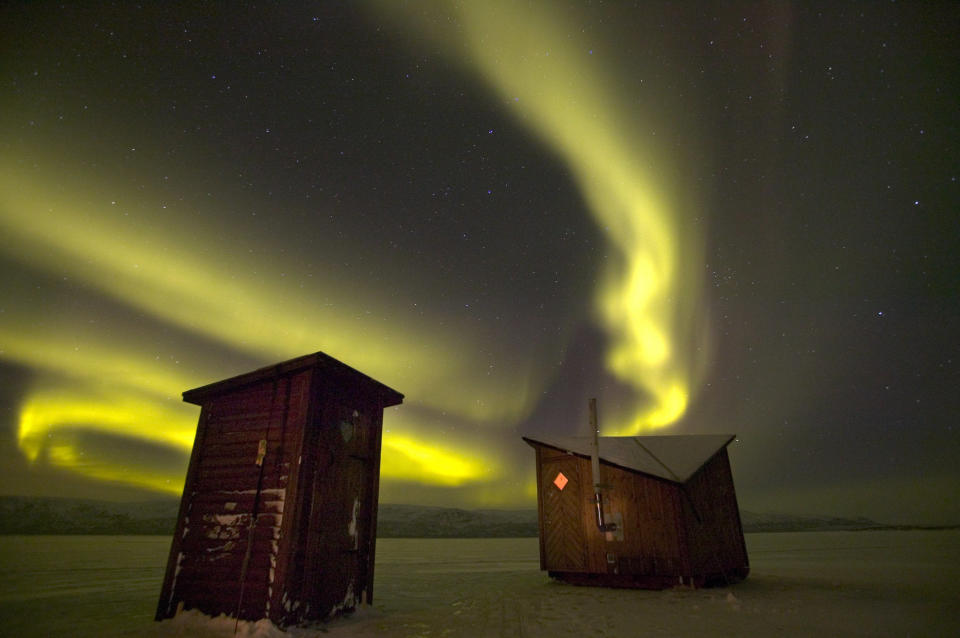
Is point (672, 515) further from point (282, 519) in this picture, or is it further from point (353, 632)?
point (282, 519)

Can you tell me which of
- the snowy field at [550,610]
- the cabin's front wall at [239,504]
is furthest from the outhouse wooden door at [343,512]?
the cabin's front wall at [239,504]

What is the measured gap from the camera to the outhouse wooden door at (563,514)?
15.8 metres

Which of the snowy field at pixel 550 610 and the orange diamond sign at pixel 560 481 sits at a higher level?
the orange diamond sign at pixel 560 481

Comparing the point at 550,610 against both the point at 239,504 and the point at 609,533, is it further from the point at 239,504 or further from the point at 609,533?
the point at 239,504

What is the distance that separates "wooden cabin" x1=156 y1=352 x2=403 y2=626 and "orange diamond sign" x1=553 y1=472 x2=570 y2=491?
8.29 metres

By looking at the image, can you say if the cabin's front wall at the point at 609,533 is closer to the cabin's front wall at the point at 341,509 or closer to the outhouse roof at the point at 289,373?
the cabin's front wall at the point at 341,509

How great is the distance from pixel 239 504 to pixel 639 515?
493 inches

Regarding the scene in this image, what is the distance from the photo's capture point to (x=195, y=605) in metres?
8.68

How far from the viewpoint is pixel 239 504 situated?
9047mm

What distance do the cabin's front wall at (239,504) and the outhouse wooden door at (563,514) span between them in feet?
36.2

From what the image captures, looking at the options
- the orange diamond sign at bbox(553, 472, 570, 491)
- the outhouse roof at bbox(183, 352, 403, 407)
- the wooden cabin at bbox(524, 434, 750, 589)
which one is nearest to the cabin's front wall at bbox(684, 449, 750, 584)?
the wooden cabin at bbox(524, 434, 750, 589)

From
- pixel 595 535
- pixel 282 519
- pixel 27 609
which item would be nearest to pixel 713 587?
pixel 595 535

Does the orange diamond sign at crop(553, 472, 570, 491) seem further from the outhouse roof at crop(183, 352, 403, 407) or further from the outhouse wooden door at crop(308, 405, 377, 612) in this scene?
the outhouse roof at crop(183, 352, 403, 407)

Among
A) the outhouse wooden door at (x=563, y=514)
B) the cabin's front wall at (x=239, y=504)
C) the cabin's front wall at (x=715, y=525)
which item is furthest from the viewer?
the outhouse wooden door at (x=563, y=514)
